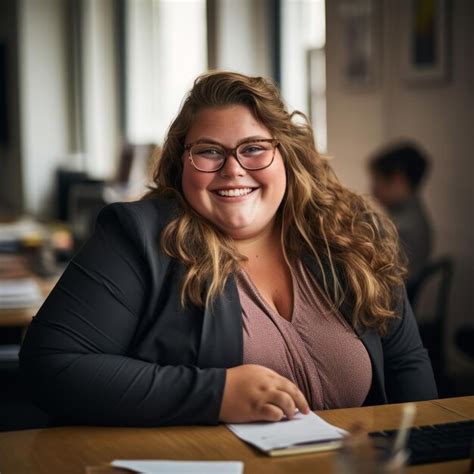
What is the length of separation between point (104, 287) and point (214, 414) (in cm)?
33

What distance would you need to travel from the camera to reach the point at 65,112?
9.50m

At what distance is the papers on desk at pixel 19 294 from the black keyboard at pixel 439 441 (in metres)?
1.85

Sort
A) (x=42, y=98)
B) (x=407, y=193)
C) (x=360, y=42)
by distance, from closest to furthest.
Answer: (x=407, y=193), (x=360, y=42), (x=42, y=98)

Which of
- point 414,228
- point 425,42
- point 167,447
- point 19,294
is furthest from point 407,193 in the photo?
point 167,447

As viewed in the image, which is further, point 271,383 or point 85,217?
point 85,217

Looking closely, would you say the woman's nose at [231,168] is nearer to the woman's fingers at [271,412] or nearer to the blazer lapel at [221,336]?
the blazer lapel at [221,336]

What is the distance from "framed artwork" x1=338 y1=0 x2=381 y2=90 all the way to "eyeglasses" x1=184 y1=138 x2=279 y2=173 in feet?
10.2

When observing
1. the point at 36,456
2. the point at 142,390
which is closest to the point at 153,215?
the point at 142,390

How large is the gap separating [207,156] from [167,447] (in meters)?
0.65

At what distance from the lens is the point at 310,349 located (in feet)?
5.82

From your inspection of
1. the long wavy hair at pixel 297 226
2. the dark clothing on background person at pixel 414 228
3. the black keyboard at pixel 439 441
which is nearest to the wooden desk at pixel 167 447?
the black keyboard at pixel 439 441

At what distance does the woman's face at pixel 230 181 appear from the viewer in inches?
71.3

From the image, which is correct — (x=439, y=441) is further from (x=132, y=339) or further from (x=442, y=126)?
(x=442, y=126)

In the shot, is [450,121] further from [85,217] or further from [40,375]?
[40,375]
